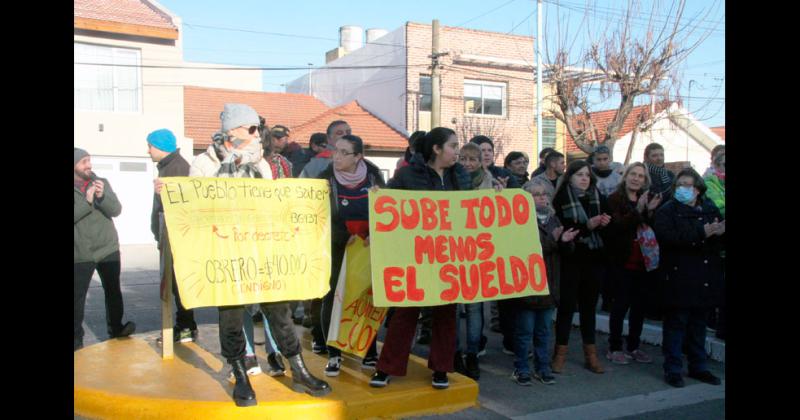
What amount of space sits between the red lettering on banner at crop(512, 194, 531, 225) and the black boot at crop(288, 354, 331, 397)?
75.4 inches

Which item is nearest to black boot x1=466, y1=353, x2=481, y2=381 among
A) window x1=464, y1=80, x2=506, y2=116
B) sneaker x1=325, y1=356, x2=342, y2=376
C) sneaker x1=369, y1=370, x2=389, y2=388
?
sneaker x1=369, y1=370, x2=389, y2=388

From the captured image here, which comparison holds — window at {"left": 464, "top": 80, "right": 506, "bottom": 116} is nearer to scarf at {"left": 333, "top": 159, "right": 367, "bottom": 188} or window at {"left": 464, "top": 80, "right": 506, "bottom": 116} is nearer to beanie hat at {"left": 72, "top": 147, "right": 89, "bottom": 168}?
beanie hat at {"left": 72, "top": 147, "right": 89, "bottom": 168}

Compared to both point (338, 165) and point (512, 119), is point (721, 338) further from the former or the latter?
point (512, 119)

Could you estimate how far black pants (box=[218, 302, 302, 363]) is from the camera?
16.1 ft

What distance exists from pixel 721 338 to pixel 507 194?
10.7 ft

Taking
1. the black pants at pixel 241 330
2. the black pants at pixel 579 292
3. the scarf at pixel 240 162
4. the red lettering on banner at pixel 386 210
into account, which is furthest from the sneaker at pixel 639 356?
the scarf at pixel 240 162

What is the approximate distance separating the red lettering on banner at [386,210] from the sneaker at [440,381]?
3.72 feet

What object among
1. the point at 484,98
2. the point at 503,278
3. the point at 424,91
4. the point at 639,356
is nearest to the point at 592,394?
the point at 503,278

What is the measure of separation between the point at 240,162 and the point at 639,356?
13.6ft

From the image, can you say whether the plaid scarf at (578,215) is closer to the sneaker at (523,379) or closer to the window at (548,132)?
the sneaker at (523,379)

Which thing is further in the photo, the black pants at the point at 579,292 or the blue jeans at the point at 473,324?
the black pants at the point at 579,292

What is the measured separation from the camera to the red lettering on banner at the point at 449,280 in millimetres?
5242

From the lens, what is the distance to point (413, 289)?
5160 mm
